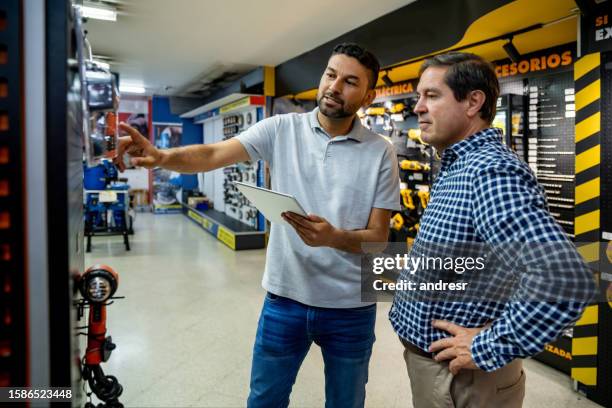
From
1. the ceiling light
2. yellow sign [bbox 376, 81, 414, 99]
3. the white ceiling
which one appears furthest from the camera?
yellow sign [bbox 376, 81, 414, 99]

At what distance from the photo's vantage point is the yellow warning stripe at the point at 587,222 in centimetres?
293

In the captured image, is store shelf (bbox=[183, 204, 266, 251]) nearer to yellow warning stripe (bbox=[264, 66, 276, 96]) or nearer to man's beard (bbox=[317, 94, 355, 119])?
yellow warning stripe (bbox=[264, 66, 276, 96])

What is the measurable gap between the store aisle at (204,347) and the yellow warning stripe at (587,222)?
1.12m

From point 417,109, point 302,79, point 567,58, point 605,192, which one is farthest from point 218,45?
point 417,109

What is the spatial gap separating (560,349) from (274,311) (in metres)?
2.73

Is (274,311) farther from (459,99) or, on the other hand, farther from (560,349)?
(560,349)

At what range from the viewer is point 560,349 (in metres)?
3.40

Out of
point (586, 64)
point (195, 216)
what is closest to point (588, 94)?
point (586, 64)

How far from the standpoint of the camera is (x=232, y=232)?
7766 millimetres

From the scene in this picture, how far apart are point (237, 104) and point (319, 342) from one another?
7.36 metres

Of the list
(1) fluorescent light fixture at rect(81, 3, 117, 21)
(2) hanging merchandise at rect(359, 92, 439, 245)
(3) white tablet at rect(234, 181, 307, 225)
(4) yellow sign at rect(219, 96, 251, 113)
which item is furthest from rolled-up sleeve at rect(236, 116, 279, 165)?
(4) yellow sign at rect(219, 96, 251, 113)

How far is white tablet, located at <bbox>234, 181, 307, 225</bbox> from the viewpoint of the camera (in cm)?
133

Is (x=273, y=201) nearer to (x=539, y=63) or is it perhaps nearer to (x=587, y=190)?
(x=587, y=190)

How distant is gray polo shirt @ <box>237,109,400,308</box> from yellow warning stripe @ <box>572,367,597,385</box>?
85.9 inches
